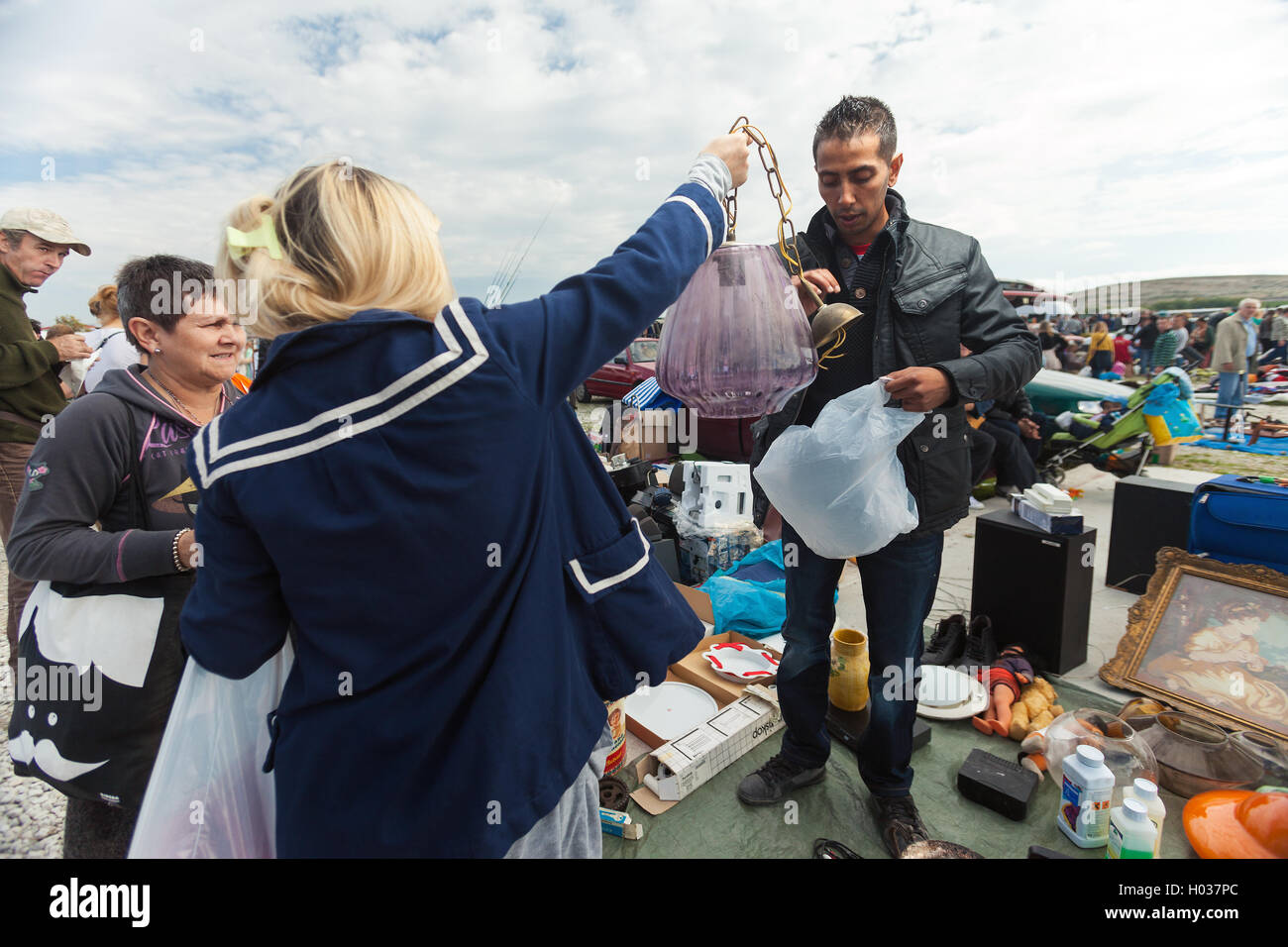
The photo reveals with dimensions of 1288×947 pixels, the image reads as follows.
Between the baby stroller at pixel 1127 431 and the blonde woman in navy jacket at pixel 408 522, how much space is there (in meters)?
6.48

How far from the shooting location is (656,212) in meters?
1.04

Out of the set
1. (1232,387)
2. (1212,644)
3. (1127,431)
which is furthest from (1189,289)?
(1212,644)

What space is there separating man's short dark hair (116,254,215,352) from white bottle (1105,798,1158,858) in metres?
3.02

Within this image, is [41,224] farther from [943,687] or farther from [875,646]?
[943,687]

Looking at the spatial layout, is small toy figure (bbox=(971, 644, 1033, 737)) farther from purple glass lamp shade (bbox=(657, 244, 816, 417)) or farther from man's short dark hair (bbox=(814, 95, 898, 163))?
man's short dark hair (bbox=(814, 95, 898, 163))

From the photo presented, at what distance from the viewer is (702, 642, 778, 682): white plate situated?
2904 mm

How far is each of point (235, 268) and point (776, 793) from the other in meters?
2.28

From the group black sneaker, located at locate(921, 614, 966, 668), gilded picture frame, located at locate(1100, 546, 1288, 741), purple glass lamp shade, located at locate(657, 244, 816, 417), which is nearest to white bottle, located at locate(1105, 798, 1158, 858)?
gilded picture frame, located at locate(1100, 546, 1288, 741)

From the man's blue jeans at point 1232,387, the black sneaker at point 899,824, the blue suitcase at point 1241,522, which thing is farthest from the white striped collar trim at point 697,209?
the man's blue jeans at point 1232,387

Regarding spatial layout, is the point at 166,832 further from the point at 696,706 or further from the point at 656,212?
the point at 696,706

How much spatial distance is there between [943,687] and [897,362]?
5.89 feet

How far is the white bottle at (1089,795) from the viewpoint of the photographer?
81.0 inches

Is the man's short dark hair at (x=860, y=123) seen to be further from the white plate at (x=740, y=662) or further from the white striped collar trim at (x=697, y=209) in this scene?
the white plate at (x=740, y=662)
